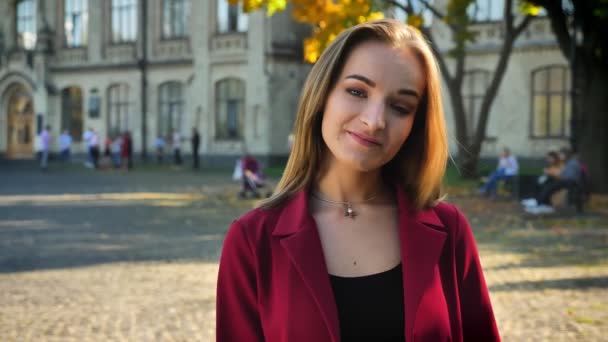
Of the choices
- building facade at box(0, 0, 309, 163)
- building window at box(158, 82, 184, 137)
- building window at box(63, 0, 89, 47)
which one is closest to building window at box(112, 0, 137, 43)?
building facade at box(0, 0, 309, 163)

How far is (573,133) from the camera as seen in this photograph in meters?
20.0

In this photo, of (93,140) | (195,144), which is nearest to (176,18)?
(195,144)

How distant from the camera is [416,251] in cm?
222

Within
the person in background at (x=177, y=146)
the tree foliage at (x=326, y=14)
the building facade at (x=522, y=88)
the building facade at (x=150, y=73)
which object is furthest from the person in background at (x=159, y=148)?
the tree foliage at (x=326, y=14)

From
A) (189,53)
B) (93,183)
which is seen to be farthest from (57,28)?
(93,183)

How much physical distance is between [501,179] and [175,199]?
802 centimetres

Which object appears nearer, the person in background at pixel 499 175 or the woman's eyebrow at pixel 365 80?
the woman's eyebrow at pixel 365 80

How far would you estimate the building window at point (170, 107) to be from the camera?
1538 inches

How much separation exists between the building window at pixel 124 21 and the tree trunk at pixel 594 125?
86.3 feet

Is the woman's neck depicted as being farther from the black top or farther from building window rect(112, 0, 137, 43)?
building window rect(112, 0, 137, 43)

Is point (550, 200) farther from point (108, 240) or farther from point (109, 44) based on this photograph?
point (109, 44)

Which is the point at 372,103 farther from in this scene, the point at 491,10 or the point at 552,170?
the point at 491,10

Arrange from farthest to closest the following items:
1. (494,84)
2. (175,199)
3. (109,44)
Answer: (109,44)
(494,84)
(175,199)

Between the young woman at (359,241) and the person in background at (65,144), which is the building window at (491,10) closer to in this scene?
the person in background at (65,144)
